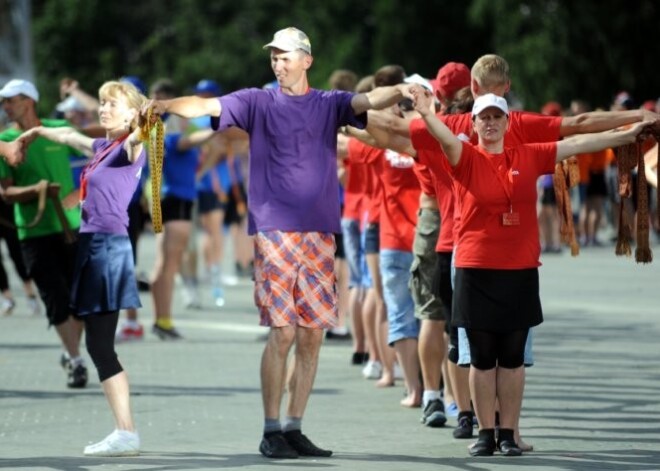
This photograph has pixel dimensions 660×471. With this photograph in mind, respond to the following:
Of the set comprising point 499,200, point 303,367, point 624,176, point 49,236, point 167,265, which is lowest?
point 303,367

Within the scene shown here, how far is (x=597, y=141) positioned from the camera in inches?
364

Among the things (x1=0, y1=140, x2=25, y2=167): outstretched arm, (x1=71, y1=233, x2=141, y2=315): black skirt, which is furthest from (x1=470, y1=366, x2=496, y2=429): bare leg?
(x1=0, y1=140, x2=25, y2=167): outstretched arm

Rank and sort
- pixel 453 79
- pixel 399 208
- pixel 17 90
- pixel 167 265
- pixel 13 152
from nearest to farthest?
pixel 13 152, pixel 453 79, pixel 399 208, pixel 17 90, pixel 167 265

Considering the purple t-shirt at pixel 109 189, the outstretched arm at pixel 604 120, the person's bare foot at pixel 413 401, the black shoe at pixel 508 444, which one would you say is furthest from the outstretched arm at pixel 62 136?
the black shoe at pixel 508 444

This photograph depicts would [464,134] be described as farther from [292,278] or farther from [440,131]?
[292,278]

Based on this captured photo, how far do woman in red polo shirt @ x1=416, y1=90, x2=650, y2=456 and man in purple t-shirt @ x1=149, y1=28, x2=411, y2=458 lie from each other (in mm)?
637

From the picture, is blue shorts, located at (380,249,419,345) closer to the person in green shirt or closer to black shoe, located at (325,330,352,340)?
the person in green shirt

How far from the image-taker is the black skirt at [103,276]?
391 inches

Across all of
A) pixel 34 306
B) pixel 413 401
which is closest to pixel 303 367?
pixel 413 401

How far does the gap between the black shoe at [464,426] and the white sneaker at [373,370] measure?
2.93 metres

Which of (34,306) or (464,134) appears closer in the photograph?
(464,134)

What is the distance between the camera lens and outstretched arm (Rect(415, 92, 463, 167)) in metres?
8.84

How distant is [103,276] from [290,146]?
132cm

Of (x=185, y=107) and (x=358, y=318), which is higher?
(x=185, y=107)
